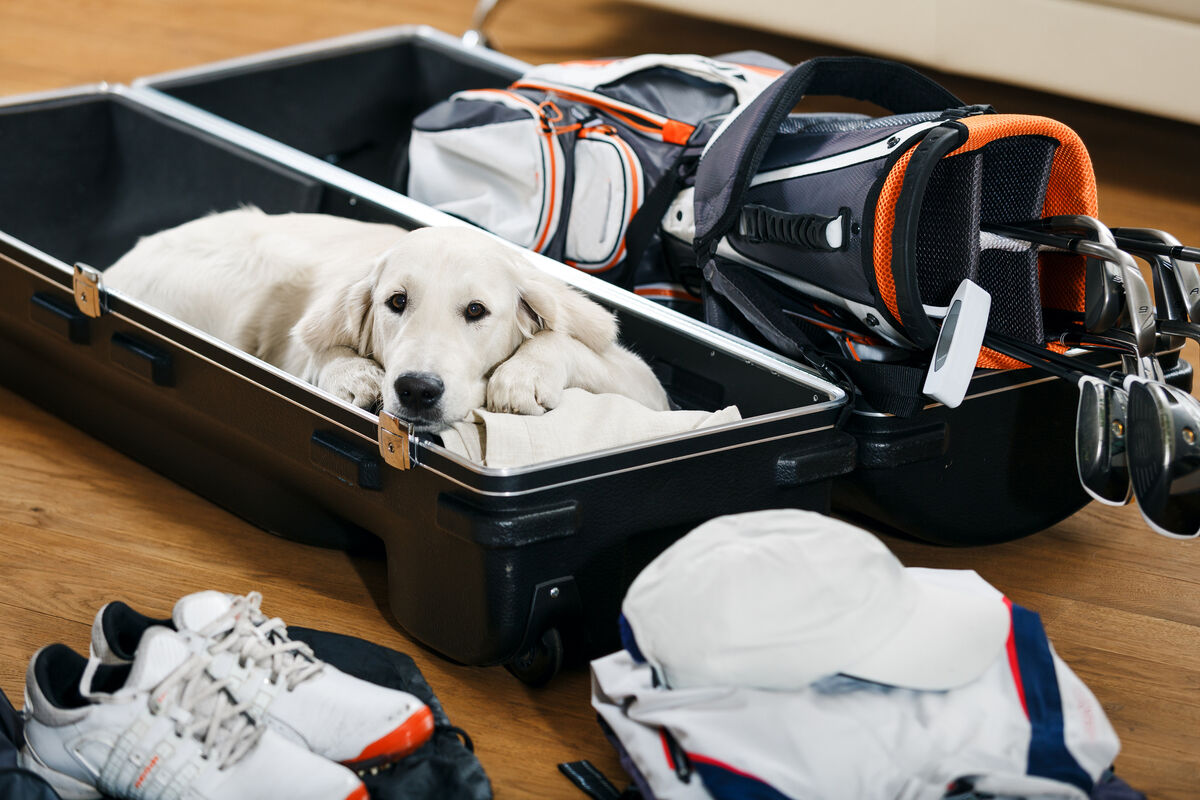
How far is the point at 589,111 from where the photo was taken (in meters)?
2.05

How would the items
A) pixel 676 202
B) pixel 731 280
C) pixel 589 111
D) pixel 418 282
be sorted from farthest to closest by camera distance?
pixel 589 111 < pixel 676 202 < pixel 731 280 < pixel 418 282

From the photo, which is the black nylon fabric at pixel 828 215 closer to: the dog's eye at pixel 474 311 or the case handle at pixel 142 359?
the dog's eye at pixel 474 311

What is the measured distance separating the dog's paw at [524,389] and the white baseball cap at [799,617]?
1.21 feet

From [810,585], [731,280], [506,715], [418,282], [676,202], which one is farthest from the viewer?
[676,202]

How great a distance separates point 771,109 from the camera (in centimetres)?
155

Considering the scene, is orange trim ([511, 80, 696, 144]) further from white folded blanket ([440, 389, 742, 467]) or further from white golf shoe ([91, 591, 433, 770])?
white golf shoe ([91, 591, 433, 770])

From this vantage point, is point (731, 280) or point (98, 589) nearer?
point (98, 589)

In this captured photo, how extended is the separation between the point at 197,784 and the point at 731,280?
34.8 inches

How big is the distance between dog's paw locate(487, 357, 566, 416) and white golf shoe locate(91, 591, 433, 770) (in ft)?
1.22

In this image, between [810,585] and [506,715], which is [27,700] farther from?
[810,585]

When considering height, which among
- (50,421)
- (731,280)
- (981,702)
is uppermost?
(731,280)

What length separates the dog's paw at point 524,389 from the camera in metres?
1.47

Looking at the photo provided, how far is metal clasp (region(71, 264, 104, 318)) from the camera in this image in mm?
1621

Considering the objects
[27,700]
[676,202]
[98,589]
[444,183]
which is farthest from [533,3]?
[27,700]
